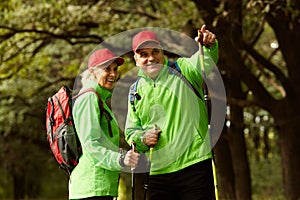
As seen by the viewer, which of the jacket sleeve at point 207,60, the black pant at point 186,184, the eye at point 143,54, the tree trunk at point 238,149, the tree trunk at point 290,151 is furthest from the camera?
the tree trunk at point 238,149

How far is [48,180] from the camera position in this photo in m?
36.8

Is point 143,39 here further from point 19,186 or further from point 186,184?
point 19,186

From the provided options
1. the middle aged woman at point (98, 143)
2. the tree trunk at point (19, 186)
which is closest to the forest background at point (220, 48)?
the middle aged woman at point (98, 143)

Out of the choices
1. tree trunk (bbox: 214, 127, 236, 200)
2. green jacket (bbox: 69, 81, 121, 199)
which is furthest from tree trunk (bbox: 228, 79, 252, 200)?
green jacket (bbox: 69, 81, 121, 199)

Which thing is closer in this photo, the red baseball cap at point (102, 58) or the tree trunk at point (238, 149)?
the red baseball cap at point (102, 58)

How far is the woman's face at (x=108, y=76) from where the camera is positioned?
5863 millimetres

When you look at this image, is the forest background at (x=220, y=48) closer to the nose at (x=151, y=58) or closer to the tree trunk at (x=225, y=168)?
the tree trunk at (x=225, y=168)

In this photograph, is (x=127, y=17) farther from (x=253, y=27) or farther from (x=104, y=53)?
(x=104, y=53)

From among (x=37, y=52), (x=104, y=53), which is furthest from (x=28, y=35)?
(x=104, y=53)

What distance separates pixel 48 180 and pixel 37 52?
62.2 feet

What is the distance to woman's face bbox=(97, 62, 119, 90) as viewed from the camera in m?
5.86

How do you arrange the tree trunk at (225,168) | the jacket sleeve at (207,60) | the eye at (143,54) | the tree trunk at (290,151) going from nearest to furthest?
the jacket sleeve at (207,60), the eye at (143,54), the tree trunk at (290,151), the tree trunk at (225,168)

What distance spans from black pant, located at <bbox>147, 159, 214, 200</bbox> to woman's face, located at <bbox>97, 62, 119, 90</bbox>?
0.80m

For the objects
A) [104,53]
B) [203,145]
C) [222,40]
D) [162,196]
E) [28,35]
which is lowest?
[162,196]
